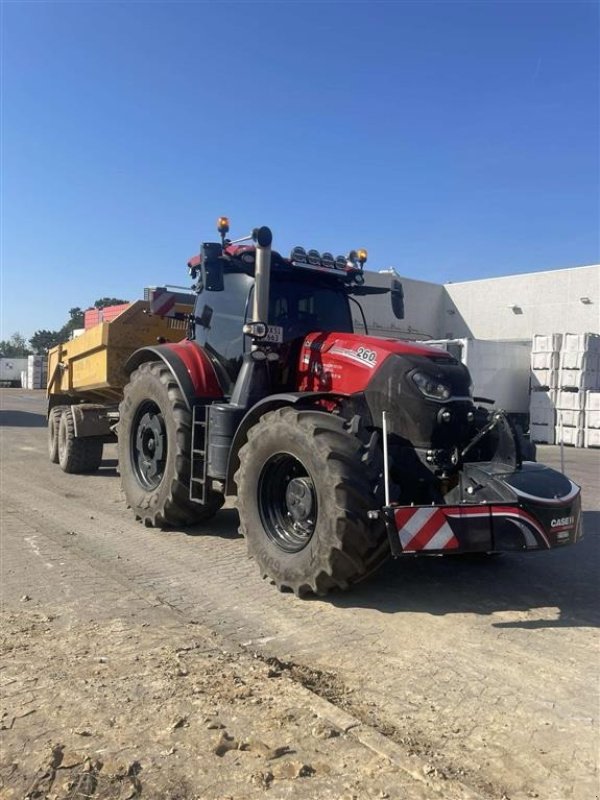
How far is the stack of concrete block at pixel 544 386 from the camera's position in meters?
18.4

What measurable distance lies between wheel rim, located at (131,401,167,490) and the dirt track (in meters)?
1.22

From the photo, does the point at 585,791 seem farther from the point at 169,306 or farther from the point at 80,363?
the point at 80,363

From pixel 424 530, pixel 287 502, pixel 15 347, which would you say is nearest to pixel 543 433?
pixel 287 502

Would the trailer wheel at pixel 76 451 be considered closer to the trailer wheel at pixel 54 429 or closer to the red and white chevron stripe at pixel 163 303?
the trailer wheel at pixel 54 429

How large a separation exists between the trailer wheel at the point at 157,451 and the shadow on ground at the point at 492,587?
213 centimetres

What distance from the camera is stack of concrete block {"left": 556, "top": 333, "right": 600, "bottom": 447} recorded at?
17.6 metres

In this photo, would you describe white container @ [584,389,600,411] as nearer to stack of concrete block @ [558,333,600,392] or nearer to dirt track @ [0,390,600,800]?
stack of concrete block @ [558,333,600,392]

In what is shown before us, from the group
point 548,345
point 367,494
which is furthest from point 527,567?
point 548,345

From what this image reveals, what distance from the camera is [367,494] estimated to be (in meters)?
4.27

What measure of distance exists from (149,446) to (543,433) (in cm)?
1444

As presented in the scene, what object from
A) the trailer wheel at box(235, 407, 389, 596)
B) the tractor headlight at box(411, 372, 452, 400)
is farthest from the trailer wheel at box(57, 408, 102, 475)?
the tractor headlight at box(411, 372, 452, 400)

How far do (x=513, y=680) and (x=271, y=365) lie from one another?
3.31 meters

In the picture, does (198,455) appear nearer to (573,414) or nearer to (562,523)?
(562,523)

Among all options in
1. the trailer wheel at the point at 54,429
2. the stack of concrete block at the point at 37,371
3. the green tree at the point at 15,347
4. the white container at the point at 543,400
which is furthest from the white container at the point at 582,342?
the green tree at the point at 15,347
